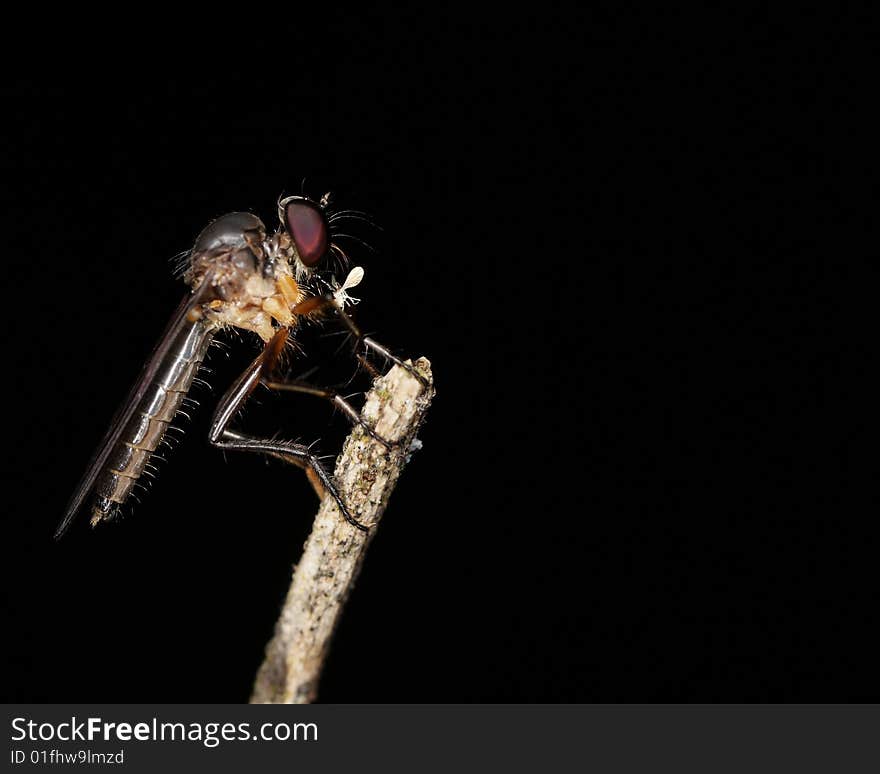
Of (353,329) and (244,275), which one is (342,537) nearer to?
(353,329)

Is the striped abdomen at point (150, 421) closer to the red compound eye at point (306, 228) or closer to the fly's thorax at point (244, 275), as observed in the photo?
the fly's thorax at point (244, 275)

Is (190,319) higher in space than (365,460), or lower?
higher

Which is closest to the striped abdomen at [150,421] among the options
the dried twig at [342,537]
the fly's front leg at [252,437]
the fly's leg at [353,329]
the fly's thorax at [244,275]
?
the fly's thorax at [244,275]

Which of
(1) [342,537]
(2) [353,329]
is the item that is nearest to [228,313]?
(2) [353,329]

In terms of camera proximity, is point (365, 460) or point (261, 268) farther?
point (261, 268)

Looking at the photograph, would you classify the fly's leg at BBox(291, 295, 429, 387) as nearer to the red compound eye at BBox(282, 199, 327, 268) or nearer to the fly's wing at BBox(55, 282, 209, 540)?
the red compound eye at BBox(282, 199, 327, 268)
